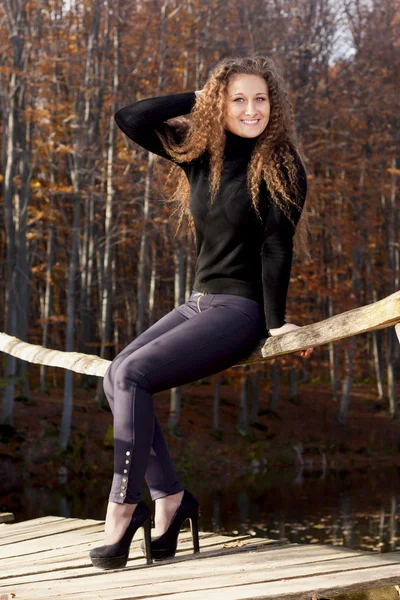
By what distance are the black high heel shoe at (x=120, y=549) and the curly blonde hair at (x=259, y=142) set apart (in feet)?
3.98

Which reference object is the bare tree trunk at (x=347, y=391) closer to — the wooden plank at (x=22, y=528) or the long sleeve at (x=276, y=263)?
the wooden plank at (x=22, y=528)

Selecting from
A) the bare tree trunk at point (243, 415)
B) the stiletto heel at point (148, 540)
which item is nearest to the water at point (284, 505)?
the bare tree trunk at point (243, 415)

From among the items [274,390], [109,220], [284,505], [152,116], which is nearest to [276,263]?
[152,116]

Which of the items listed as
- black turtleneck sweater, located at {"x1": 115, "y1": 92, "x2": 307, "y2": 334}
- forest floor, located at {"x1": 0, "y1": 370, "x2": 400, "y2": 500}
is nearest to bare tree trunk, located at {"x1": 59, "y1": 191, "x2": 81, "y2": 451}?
forest floor, located at {"x1": 0, "y1": 370, "x2": 400, "y2": 500}

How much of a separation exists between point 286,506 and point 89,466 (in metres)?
5.13

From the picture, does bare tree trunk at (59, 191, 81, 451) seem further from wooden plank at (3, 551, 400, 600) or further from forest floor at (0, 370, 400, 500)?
wooden plank at (3, 551, 400, 600)

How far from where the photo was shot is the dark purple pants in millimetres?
3371

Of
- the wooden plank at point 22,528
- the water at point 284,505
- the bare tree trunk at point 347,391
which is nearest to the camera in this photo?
the wooden plank at point 22,528

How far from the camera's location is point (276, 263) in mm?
3576

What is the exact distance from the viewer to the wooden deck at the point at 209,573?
10.0 feet

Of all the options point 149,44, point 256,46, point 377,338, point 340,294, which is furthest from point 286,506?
point 377,338

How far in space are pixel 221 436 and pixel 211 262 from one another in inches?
705

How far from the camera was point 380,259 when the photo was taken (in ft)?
102

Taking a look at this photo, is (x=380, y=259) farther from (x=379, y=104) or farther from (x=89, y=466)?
(x=89, y=466)
